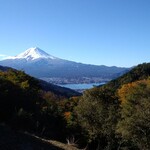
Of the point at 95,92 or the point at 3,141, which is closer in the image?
the point at 3,141

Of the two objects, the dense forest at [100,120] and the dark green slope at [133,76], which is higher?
the dark green slope at [133,76]

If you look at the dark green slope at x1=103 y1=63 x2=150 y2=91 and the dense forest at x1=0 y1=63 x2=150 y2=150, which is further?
the dark green slope at x1=103 y1=63 x2=150 y2=91

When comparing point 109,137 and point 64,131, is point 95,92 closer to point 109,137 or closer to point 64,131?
point 109,137

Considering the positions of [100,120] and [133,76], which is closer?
[100,120]

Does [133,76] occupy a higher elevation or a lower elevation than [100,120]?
higher

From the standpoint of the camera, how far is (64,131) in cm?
5231

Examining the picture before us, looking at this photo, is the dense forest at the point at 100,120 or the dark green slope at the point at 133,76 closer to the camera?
the dense forest at the point at 100,120

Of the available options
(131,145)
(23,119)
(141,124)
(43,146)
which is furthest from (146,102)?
(43,146)

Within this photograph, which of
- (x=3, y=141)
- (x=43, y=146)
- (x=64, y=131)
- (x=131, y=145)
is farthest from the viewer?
(x=64, y=131)

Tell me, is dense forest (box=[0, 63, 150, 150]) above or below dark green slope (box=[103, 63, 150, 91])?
below

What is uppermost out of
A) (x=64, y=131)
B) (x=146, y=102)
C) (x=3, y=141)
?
(x=146, y=102)

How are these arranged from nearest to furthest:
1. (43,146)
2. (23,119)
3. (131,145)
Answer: (43,146), (23,119), (131,145)

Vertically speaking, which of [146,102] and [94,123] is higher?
[146,102]

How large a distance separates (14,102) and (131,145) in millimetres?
14083
